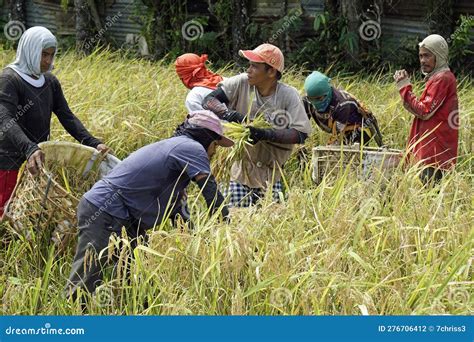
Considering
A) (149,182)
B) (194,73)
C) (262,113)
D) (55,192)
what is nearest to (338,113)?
(262,113)

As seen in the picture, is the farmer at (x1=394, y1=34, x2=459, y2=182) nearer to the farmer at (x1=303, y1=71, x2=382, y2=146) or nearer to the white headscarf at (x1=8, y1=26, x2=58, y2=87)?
the farmer at (x1=303, y1=71, x2=382, y2=146)

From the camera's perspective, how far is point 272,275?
3.36m

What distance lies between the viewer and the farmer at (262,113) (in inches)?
188

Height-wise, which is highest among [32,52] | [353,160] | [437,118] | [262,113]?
[32,52]

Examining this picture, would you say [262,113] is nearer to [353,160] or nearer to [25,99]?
[353,160]

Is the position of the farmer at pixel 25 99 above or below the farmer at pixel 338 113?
above

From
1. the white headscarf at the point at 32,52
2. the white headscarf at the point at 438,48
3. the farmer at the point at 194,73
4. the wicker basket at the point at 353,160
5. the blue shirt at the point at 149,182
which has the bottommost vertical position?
the wicker basket at the point at 353,160

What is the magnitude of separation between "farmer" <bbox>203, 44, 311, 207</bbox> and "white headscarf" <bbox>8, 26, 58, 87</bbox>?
96cm

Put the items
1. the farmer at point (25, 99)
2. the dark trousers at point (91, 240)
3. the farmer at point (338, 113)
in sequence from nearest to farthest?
the dark trousers at point (91, 240), the farmer at point (25, 99), the farmer at point (338, 113)

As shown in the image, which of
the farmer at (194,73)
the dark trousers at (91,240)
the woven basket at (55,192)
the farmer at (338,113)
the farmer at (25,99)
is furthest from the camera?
the farmer at (194,73)

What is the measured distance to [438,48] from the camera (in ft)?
16.8

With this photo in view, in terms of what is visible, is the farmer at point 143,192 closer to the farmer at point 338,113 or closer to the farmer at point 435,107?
the farmer at point 338,113

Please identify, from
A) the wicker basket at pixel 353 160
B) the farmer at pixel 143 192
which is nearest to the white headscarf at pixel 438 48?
the wicker basket at pixel 353 160

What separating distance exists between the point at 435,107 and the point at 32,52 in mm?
2198
